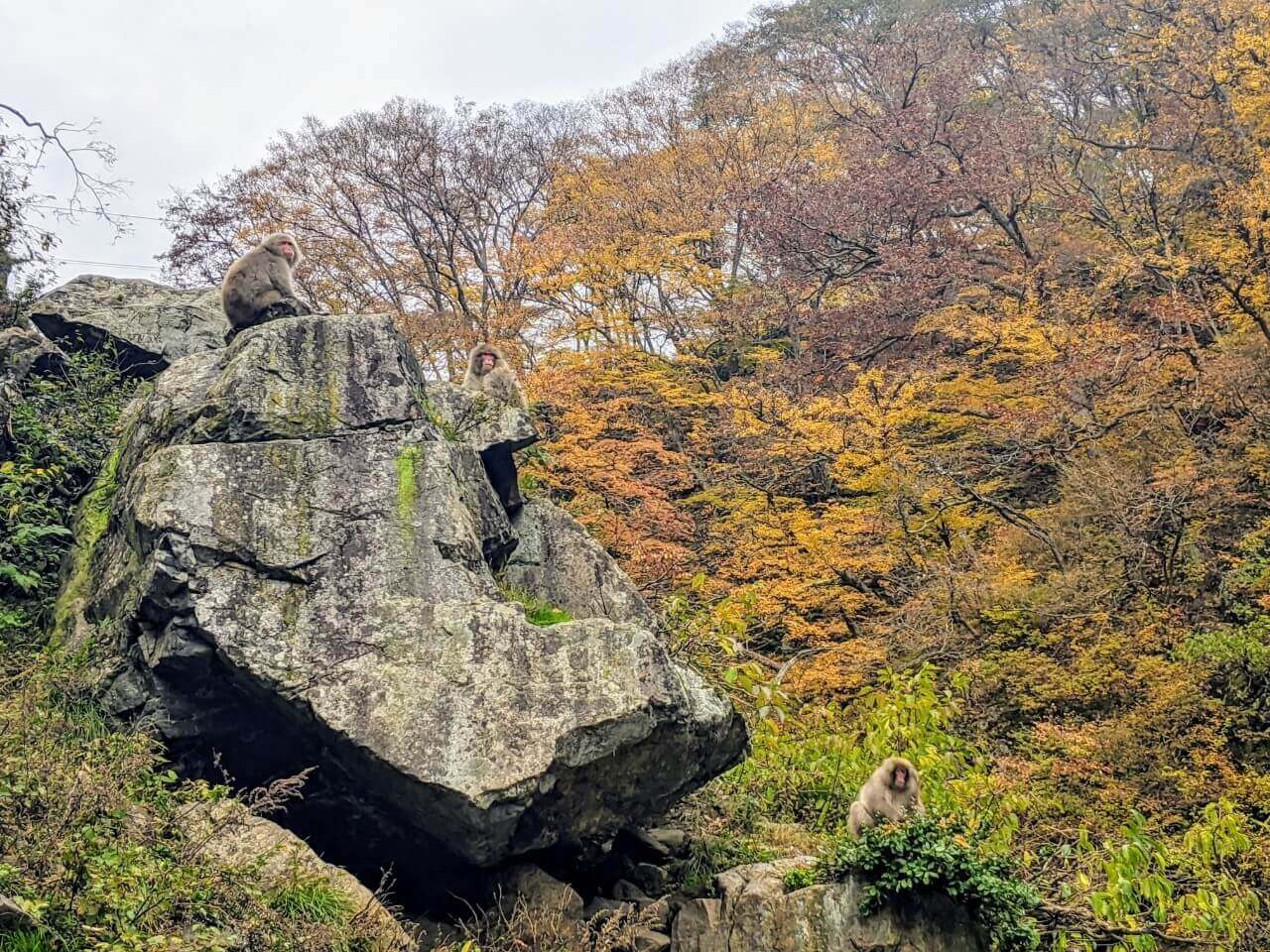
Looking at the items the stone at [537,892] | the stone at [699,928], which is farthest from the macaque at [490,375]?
the stone at [699,928]

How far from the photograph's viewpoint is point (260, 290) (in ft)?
27.5

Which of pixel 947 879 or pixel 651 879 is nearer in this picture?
pixel 947 879

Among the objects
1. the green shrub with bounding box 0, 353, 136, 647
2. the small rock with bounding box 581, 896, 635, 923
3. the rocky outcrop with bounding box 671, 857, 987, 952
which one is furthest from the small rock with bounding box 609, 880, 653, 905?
the green shrub with bounding box 0, 353, 136, 647

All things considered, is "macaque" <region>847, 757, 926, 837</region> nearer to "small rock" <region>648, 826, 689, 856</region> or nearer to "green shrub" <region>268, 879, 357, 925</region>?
"small rock" <region>648, 826, 689, 856</region>

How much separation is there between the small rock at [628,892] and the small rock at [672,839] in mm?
540

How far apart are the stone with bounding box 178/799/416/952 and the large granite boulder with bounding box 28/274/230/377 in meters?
6.61

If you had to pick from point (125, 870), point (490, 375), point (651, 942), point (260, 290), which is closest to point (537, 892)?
point (651, 942)

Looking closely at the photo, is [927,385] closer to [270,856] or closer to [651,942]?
[651,942]

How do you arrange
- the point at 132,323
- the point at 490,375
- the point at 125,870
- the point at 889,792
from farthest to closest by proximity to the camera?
the point at 490,375
the point at 132,323
the point at 889,792
the point at 125,870

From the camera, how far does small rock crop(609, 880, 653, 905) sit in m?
6.78

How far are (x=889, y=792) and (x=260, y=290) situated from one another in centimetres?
705

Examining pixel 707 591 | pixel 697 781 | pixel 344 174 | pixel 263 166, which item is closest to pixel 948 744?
pixel 697 781

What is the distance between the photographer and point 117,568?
7086 millimetres

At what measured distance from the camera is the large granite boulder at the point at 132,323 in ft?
33.7
